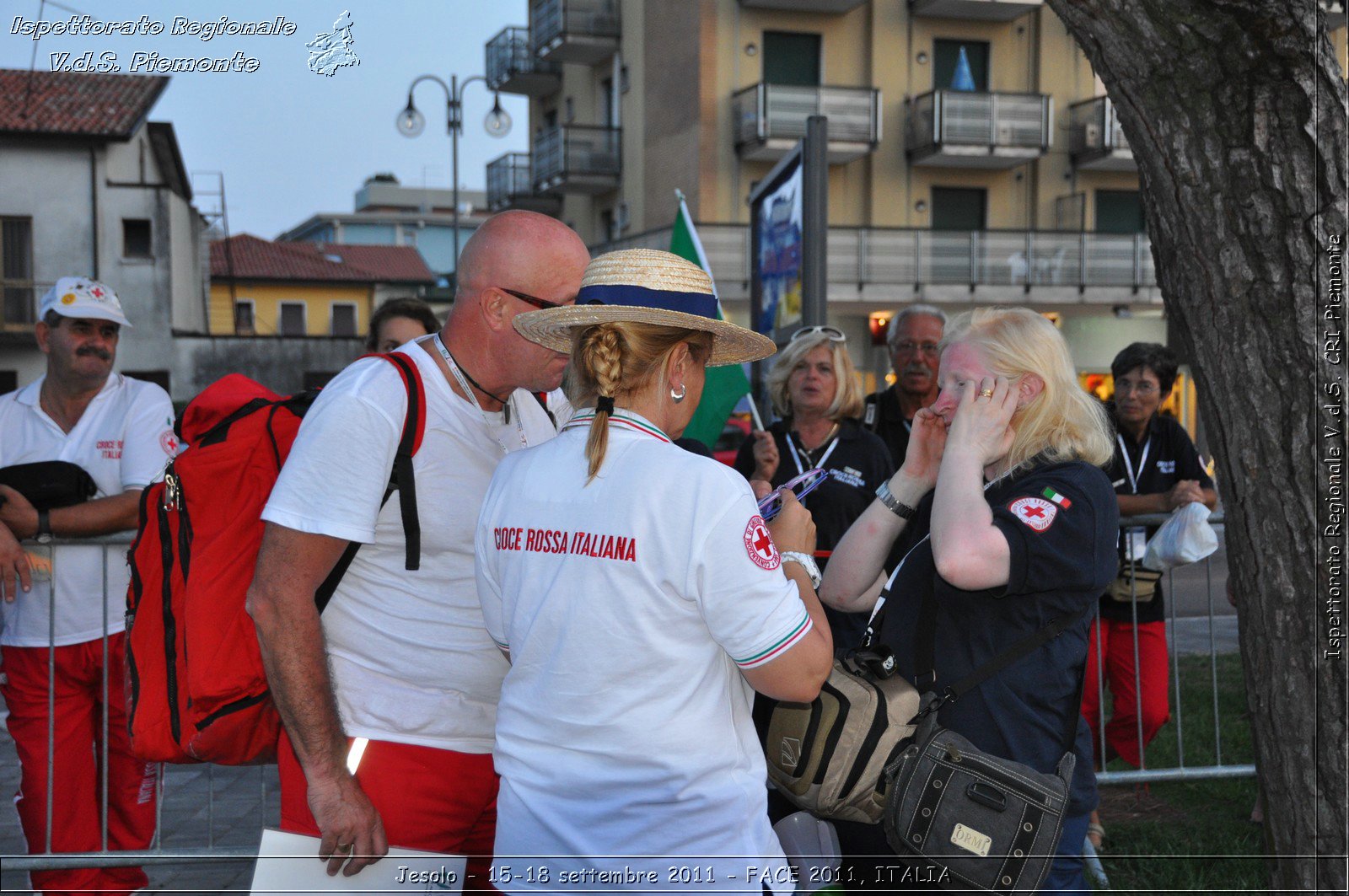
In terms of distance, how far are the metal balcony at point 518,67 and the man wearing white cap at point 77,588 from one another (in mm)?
31186

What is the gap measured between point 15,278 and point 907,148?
932 inches

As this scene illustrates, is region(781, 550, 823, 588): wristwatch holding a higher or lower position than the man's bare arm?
higher

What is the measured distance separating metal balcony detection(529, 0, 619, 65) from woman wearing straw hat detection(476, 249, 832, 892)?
29995 millimetres

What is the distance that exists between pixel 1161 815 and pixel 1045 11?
2738cm

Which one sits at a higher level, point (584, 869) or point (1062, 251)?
point (1062, 251)

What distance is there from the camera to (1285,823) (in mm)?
2918

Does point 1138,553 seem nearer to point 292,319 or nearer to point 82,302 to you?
point 82,302

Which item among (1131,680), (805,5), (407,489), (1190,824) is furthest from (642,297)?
(805,5)

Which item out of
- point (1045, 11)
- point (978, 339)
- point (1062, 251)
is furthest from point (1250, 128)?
point (1045, 11)

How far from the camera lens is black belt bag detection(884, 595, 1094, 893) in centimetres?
250

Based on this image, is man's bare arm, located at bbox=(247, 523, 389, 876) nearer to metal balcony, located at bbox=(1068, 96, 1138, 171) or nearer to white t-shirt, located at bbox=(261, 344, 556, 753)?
white t-shirt, located at bbox=(261, 344, 556, 753)

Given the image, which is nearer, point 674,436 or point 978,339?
point 674,436

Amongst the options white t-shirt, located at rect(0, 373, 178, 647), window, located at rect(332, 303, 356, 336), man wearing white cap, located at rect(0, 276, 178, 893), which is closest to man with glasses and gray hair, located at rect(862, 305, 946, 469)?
white t-shirt, located at rect(0, 373, 178, 647)

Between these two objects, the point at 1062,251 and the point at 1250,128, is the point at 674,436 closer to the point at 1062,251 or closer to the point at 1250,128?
the point at 1250,128
